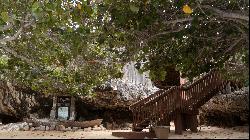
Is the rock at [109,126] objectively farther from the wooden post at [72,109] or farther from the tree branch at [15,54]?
the tree branch at [15,54]

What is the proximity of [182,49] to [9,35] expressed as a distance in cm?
630

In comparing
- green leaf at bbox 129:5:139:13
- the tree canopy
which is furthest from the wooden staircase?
green leaf at bbox 129:5:139:13

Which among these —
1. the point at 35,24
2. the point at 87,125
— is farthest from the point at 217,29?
the point at 87,125

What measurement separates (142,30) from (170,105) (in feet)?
12.6

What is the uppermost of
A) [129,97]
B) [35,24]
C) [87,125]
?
[35,24]

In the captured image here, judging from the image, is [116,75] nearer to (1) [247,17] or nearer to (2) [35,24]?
(2) [35,24]

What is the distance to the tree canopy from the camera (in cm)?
1060

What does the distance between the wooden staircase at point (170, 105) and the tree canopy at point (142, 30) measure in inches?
40.3

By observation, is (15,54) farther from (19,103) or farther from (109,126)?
(19,103)

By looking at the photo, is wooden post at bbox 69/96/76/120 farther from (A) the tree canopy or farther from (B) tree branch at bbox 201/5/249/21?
(B) tree branch at bbox 201/5/249/21

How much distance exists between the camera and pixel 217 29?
1134 centimetres

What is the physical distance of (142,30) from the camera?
11219 millimetres

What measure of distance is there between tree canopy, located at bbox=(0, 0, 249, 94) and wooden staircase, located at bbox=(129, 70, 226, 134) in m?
1.02

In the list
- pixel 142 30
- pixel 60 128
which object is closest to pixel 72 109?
pixel 60 128
